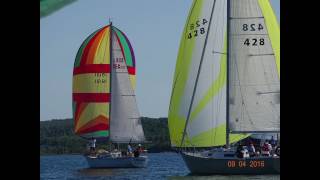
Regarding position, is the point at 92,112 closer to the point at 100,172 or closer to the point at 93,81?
the point at 93,81

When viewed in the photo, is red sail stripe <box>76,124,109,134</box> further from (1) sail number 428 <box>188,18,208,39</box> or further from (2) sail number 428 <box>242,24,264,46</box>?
(2) sail number 428 <box>242,24,264,46</box>

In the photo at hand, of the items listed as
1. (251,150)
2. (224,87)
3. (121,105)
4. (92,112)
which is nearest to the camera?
(251,150)

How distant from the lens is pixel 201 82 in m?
20.9

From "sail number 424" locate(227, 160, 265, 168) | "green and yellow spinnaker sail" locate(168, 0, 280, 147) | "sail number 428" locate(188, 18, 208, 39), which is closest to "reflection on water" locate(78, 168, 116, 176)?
"green and yellow spinnaker sail" locate(168, 0, 280, 147)

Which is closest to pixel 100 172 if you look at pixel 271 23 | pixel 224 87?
pixel 224 87

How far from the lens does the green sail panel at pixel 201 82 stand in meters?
20.9

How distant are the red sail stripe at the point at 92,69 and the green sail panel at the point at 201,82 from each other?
285 inches

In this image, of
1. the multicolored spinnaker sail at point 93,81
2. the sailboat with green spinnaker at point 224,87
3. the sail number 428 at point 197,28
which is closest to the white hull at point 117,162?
the multicolored spinnaker sail at point 93,81

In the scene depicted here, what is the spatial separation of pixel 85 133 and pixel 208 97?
9391 mm

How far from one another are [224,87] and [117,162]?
8.40 m

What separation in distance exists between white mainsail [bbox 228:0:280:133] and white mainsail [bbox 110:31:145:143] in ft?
24.7

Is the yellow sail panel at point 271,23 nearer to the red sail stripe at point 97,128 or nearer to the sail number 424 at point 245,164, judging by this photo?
the sail number 424 at point 245,164

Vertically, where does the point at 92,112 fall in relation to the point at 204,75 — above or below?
below

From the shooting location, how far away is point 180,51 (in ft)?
68.8
